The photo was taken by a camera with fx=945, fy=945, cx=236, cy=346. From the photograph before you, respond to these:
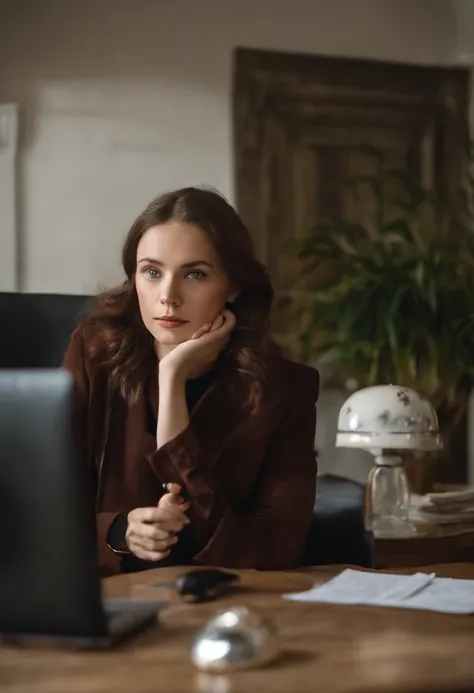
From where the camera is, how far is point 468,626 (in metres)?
0.91

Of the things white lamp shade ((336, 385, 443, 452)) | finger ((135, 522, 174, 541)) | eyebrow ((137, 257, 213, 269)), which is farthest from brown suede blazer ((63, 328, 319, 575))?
white lamp shade ((336, 385, 443, 452))

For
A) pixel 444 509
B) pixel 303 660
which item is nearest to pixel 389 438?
pixel 444 509

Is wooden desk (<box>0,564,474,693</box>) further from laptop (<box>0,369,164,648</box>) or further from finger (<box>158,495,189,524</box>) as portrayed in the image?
finger (<box>158,495,189,524</box>)

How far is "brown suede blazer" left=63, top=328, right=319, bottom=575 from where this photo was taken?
148cm

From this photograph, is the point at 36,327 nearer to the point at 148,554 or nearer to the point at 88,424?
the point at 88,424

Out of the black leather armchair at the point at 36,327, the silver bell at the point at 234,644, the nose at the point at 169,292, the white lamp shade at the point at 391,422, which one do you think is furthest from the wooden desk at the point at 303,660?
the white lamp shade at the point at 391,422

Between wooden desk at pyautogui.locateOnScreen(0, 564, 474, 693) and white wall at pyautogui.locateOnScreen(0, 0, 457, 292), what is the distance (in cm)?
198

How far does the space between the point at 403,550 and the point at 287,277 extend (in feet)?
4.01

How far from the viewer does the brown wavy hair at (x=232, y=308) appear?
165cm

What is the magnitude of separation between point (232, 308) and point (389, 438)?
494 millimetres

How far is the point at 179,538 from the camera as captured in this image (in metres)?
1.56

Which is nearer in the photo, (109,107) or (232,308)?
(232,308)

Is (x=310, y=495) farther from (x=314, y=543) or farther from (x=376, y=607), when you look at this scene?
(x=376, y=607)

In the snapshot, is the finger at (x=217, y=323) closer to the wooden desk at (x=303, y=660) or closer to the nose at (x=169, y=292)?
the nose at (x=169, y=292)
